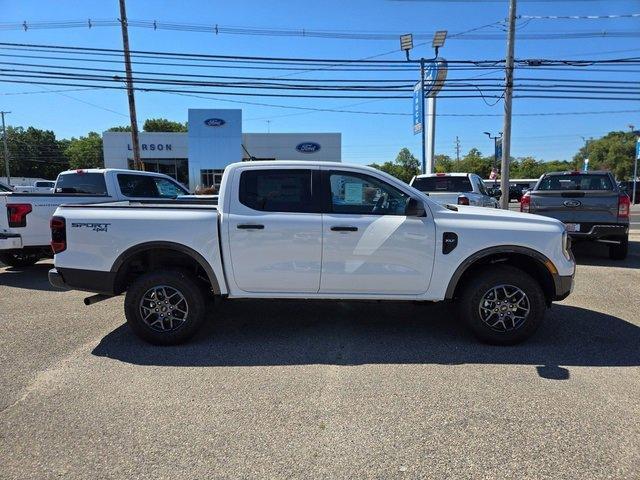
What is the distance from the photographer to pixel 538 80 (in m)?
18.7

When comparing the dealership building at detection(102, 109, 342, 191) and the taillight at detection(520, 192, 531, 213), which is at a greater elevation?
the dealership building at detection(102, 109, 342, 191)

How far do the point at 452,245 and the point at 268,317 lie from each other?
2.43 metres

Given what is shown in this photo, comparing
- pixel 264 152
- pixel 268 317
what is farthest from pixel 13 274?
pixel 264 152

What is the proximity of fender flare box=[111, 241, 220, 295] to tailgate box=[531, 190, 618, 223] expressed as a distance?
7.62 m

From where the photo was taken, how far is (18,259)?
9.09 meters

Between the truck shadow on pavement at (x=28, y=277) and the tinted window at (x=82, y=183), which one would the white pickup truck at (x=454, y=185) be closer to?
the tinted window at (x=82, y=183)

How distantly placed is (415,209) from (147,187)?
671 cm

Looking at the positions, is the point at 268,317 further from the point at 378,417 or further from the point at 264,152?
the point at 264,152

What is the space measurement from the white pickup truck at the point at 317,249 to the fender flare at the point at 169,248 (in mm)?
11

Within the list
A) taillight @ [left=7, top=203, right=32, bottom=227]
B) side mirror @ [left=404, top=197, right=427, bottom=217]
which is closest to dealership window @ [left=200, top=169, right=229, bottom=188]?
taillight @ [left=7, top=203, right=32, bottom=227]

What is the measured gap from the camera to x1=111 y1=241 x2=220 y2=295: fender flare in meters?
4.65

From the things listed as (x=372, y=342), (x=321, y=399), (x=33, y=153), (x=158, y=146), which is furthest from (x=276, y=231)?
(x=33, y=153)

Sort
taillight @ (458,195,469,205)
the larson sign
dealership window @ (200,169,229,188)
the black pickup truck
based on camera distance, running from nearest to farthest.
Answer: the black pickup truck
taillight @ (458,195,469,205)
dealership window @ (200,169,229,188)
the larson sign

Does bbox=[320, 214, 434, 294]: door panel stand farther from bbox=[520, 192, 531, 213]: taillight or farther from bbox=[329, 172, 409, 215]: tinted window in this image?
bbox=[520, 192, 531, 213]: taillight
